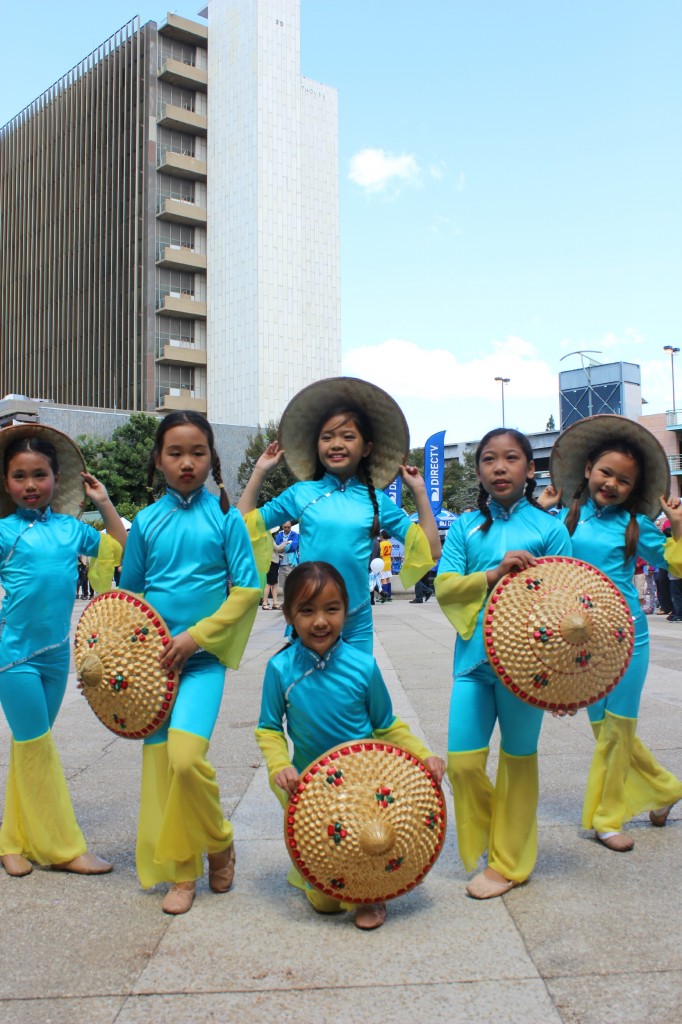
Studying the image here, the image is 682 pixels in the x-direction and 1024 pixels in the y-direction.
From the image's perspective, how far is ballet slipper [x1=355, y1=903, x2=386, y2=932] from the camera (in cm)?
299

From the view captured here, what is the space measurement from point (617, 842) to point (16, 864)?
243 centimetres

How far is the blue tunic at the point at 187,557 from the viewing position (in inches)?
137

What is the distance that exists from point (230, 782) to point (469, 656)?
206cm

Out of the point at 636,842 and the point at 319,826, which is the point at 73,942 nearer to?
the point at 319,826

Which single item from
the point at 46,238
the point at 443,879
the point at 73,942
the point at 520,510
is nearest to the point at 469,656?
Result: the point at 520,510

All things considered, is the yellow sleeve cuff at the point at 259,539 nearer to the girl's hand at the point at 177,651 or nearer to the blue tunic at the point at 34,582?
the girl's hand at the point at 177,651

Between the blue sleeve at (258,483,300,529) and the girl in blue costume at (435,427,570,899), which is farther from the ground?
the blue sleeve at (258,483,300,529)

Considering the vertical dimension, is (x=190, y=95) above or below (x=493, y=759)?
above

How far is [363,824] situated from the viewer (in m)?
2.87

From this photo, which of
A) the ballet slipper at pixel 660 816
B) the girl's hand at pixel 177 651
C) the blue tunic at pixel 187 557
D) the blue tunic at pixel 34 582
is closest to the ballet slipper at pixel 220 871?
the girl's hand at pixel 177 651

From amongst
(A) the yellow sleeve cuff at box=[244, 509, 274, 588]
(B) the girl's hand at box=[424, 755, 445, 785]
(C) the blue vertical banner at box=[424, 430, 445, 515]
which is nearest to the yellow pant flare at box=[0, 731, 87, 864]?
(A) the yellow sleeve cuff at box=[244, 509, 274, 588]

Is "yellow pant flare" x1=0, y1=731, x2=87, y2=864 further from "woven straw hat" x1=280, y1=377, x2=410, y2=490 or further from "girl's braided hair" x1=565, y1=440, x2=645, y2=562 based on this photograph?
"girl's braided hair" x1=565, y1=440, x2=645, y2=562

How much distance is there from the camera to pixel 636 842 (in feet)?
12.8

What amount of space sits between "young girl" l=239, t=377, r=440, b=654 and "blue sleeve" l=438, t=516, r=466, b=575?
10 centimetres
